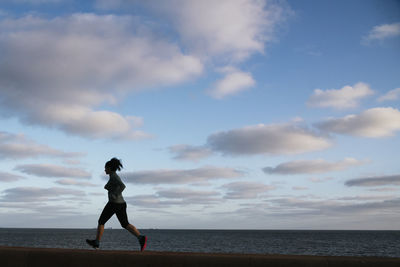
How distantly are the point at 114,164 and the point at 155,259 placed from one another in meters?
2.21

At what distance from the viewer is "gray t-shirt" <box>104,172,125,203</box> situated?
6230 millimetres

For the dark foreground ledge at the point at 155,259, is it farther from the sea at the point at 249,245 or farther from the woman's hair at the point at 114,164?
the sea at the point at 249,245

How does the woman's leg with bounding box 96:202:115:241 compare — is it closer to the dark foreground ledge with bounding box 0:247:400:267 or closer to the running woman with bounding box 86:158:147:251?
the running woman with bounding box 86:158:147:251

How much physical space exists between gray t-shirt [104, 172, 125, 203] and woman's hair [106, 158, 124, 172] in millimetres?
208

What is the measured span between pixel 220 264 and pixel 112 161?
2.81 m

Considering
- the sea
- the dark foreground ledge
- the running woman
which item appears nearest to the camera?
the dark foreground ledge

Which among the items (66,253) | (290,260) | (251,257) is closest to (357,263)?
(290,260)

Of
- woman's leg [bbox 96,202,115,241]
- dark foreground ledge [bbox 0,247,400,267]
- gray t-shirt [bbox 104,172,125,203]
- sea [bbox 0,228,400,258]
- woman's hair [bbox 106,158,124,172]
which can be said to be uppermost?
woman's hair [bbox 106,158,124,172]

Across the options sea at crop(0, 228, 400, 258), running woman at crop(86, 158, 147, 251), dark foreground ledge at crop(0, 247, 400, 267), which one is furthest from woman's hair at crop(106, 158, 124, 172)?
sea at crop(0, 228, 400, 258)

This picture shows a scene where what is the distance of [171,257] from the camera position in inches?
184

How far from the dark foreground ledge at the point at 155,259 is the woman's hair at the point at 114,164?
161cm

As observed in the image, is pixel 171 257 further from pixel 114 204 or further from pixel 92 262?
pixel 114 204

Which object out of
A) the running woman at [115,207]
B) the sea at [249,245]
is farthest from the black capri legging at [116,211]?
the sea at [249,245]

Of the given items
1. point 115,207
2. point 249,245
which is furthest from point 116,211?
point 249,245
